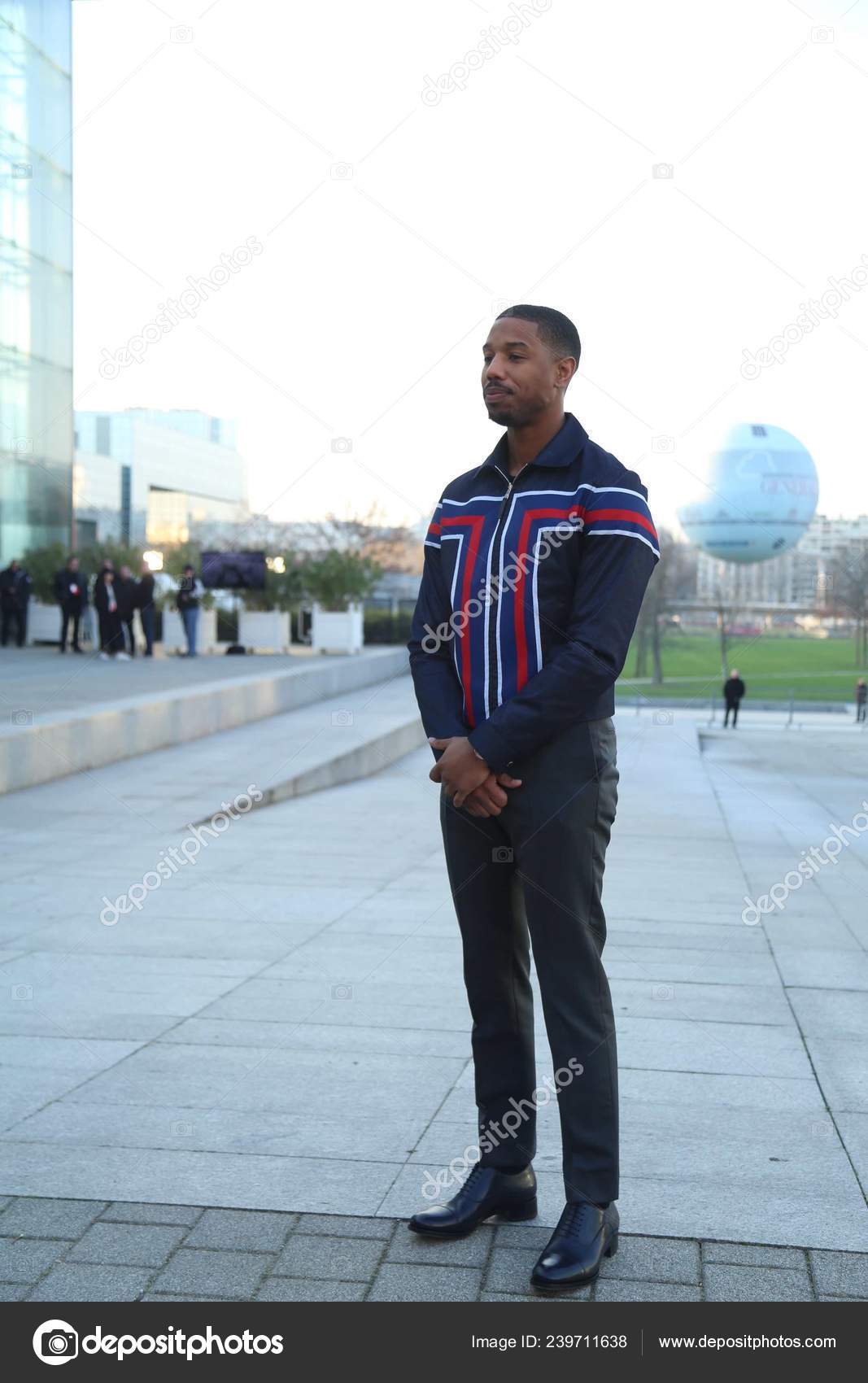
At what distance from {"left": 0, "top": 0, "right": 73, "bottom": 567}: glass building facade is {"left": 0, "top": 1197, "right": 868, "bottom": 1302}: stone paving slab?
2913 cm

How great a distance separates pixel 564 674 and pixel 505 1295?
1231 millimetres

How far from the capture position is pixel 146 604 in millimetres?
24062

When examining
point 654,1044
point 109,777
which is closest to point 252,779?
point 109,777

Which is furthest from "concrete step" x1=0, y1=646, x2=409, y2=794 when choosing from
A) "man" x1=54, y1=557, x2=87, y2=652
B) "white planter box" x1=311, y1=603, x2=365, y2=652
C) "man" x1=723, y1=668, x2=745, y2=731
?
"man" x1=723, y1=668, x2=745, y2=731

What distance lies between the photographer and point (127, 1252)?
286 cm

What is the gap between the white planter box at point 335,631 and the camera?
30.3 m

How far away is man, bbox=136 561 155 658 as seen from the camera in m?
23.7

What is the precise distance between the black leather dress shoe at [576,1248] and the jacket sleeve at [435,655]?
100 cm

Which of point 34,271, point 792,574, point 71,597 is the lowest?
point 71,597

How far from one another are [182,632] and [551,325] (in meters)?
25.8

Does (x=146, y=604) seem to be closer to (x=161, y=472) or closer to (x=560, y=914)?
(x=560, y=914)

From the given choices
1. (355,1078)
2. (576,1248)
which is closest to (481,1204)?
(576,1248)

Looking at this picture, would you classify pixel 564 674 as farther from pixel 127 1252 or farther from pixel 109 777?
pixel 109 777

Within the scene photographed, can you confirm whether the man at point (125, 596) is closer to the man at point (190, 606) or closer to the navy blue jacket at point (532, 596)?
the man at point (190, 606)
